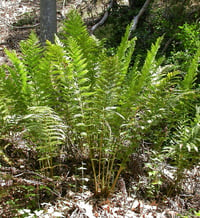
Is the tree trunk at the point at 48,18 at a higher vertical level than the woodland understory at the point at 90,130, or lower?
higher

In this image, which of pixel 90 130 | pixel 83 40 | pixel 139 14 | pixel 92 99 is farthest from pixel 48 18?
pixel 90 130

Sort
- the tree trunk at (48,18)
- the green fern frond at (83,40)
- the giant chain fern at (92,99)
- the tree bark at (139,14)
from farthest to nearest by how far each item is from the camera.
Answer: the tree bark at (139,14) → the tree trunk at (48,18) → the green fern frond at (83,40) → the giant chain fern at (92,99)

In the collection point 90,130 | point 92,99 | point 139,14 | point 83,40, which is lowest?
point 90,130

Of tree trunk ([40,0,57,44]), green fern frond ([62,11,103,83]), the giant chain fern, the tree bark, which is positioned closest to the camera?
the giant chain fern

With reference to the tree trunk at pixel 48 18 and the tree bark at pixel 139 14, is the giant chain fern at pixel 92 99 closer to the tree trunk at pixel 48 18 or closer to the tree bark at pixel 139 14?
the tree trunk at pixel 48 18

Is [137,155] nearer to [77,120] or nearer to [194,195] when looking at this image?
[194,195]

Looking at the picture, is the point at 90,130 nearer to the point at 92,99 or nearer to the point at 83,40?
the point at 92,99

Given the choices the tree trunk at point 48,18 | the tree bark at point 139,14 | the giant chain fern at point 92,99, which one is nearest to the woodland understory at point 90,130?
the giant chain fern at point 92,99

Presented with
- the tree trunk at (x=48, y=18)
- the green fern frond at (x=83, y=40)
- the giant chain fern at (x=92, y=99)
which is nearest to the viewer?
the giant chain fern at (x=92, y=99)

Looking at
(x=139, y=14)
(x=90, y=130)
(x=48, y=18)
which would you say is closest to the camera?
(x=90, y=130)

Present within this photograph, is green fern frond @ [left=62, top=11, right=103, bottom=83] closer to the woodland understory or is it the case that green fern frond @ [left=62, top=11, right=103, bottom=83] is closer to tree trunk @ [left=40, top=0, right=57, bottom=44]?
the woodland understory

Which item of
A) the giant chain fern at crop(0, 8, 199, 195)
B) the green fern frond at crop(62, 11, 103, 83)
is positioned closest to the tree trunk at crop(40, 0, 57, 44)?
the green fern frond at crop(62, 11, 103, 83)

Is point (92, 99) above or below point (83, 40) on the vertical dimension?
below

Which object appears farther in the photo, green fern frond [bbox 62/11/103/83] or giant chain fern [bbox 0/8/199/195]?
green fern frond [bbox 62/11/103/83]
